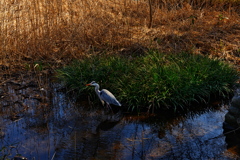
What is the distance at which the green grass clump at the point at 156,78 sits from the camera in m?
5.53

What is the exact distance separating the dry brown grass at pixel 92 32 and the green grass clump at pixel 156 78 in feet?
2.40

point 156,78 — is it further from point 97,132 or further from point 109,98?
point 97,132

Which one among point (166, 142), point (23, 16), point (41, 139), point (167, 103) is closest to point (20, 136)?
point (41, 139)

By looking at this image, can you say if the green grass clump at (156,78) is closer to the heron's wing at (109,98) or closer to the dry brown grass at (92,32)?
the heron's wing at (109,98)

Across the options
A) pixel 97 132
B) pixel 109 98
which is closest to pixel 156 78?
pixel 109 98

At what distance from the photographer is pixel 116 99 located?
18.4 ft

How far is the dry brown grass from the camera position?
7434 millimetres

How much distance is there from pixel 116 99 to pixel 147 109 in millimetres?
580

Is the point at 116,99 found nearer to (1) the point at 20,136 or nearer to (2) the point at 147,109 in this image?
(2) the point at 147,109

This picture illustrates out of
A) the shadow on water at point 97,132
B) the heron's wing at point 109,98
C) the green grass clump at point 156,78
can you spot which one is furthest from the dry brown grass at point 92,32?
the heron's wing at point 109,98

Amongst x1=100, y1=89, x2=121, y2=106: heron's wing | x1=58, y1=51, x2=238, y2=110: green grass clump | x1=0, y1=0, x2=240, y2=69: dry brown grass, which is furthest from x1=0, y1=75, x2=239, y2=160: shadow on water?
x1=0, y1=0, x2=240, y2=69: dry brown grass

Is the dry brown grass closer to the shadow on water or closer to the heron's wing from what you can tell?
the shadow on water

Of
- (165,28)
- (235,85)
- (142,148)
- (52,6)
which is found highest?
(52,6)

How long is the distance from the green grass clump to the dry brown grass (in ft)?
2.40
